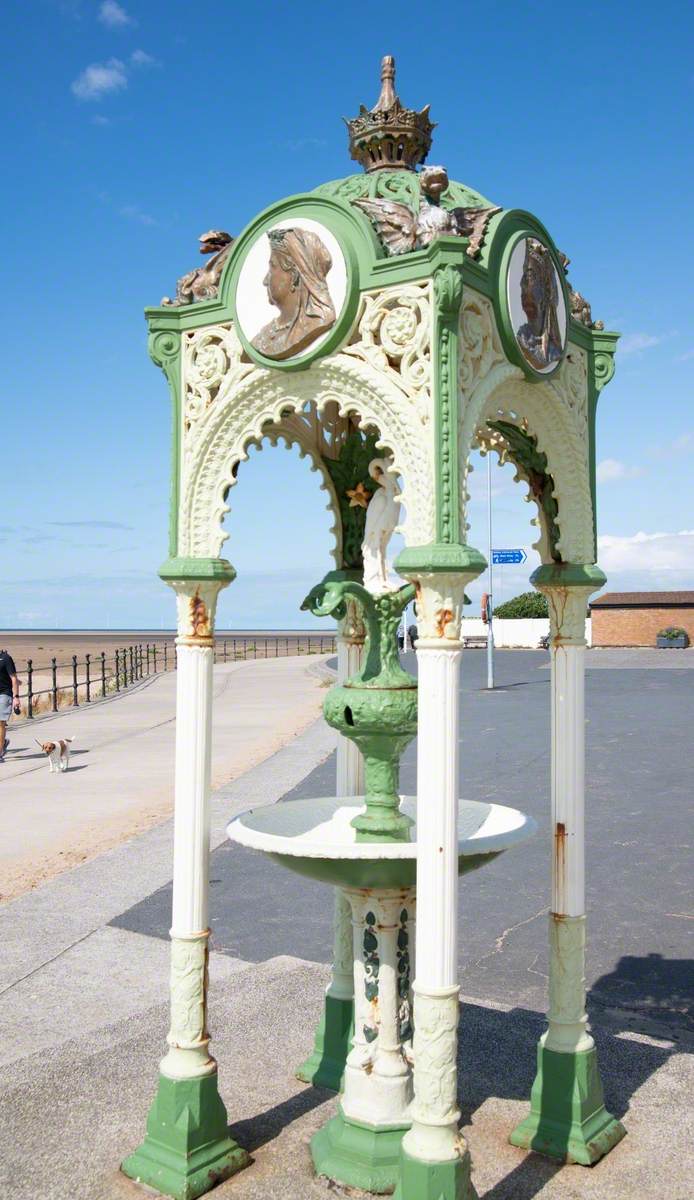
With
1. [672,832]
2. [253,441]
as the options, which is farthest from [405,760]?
[253,441]

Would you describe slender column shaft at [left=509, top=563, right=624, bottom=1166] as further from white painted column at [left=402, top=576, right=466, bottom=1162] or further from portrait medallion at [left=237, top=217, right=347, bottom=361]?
portrait medallion at [left=237, top=217, right=347, bottom=361]

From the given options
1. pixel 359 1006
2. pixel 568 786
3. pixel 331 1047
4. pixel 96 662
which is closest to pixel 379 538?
pixel 568 786

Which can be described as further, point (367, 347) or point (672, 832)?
point (672, 832)

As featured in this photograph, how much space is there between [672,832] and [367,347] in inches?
348

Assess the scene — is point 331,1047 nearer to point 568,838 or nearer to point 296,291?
point 568,838

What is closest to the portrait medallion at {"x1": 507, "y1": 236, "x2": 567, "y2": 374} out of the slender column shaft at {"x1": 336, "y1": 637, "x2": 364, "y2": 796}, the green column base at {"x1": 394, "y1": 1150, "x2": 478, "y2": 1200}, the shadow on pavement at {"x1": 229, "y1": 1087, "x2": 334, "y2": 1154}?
the slender column shaft at {"x1": 336, "y1": 637, "x2": 364, "y2": 796}

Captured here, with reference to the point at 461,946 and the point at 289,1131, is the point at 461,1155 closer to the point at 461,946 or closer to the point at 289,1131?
the point at 289,1131

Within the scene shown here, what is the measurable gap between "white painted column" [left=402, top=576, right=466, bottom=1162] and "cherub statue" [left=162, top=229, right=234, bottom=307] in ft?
5.84

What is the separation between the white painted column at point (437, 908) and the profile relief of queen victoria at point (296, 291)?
46.3 inches

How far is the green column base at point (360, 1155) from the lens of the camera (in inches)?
168

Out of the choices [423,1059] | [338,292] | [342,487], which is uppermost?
[338,292]

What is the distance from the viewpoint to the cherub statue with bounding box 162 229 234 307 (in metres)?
4.56

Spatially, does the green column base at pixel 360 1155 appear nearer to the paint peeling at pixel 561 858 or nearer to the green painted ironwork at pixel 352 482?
the paint peeling at pixel 561 858

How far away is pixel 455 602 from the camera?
12.7ft
